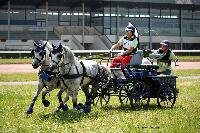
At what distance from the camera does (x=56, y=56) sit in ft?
42.6

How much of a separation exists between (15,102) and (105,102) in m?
3.13

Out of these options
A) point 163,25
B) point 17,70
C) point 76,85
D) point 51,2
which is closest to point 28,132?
point 76,85

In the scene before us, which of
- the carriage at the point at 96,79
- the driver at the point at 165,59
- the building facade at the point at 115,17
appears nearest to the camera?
the carriage at the point at 96,79

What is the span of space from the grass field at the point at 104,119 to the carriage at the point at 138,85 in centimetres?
39

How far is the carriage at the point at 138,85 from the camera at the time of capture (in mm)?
14891

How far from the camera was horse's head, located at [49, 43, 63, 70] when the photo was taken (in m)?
13.0

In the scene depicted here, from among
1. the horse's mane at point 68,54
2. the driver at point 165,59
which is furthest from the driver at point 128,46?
the horse's mane at point 68,54

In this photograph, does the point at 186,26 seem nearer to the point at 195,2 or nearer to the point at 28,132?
the point at 195,2

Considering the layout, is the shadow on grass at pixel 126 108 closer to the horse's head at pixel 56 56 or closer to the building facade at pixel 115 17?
the horse's head at pixel 56 56

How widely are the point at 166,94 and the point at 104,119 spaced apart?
371cm

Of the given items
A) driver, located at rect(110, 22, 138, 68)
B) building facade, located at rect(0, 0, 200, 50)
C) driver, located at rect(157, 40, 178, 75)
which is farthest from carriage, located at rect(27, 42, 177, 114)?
building facade, located at rect(0, 0, 200, 50)

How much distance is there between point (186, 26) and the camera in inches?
3125

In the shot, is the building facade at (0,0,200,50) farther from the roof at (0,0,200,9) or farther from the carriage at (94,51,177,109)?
the carriage at (94,51,177,109)

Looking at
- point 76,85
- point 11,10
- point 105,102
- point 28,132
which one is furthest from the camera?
point 11,10
